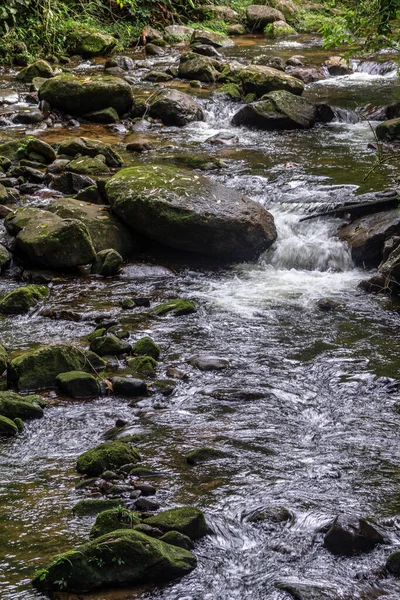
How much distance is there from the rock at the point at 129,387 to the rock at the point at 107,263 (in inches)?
107

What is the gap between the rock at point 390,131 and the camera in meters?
12.6

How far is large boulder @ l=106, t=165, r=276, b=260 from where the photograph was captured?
341 inches

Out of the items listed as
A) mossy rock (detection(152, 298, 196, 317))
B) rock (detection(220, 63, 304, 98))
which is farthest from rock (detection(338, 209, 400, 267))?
rock (detection(220, 63, 304, 98))

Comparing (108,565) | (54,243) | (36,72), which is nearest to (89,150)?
(54,243)

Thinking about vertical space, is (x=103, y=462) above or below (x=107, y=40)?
below

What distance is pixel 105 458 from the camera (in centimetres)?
463

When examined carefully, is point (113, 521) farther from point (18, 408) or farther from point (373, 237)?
point (373, 237)

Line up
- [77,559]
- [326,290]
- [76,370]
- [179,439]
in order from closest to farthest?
[77,559] < [179,439] < [76,370] < [326,290]

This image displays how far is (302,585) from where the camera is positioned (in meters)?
3.66

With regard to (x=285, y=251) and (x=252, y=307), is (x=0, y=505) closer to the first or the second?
(x=252, y=307)

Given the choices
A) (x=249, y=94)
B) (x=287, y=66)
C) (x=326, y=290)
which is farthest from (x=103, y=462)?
(x=287, y=66)

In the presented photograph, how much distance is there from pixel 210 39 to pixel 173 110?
8471 millimetres

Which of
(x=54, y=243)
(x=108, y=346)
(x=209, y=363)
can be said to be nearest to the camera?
(x=209, y=363)

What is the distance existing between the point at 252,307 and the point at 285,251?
5.39ft
